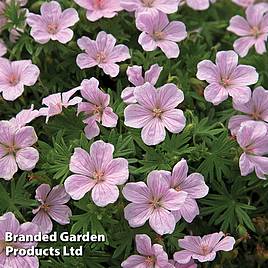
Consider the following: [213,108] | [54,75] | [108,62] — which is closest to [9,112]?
[54,75]

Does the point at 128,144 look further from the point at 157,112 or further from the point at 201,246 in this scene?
the point at 201,246

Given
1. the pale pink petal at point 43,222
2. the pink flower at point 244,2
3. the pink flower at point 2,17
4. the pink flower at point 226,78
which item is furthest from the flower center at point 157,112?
the pink flower at point 244,2

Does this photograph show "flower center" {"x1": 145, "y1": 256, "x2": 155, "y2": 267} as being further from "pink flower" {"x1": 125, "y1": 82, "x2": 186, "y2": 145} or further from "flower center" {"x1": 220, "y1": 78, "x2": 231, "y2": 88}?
"flower center" {"x1": 220, "y1": 78, "x2": 231, "y2": 88}

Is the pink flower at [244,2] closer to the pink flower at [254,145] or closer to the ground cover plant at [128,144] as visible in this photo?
the ground cover plant at [128,144]

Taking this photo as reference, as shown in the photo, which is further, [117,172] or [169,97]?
[169,97]

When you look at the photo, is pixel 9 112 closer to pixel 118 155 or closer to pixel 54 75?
pixel 54 75

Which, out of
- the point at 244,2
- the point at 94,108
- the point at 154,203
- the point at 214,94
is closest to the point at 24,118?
the point at 94,108
